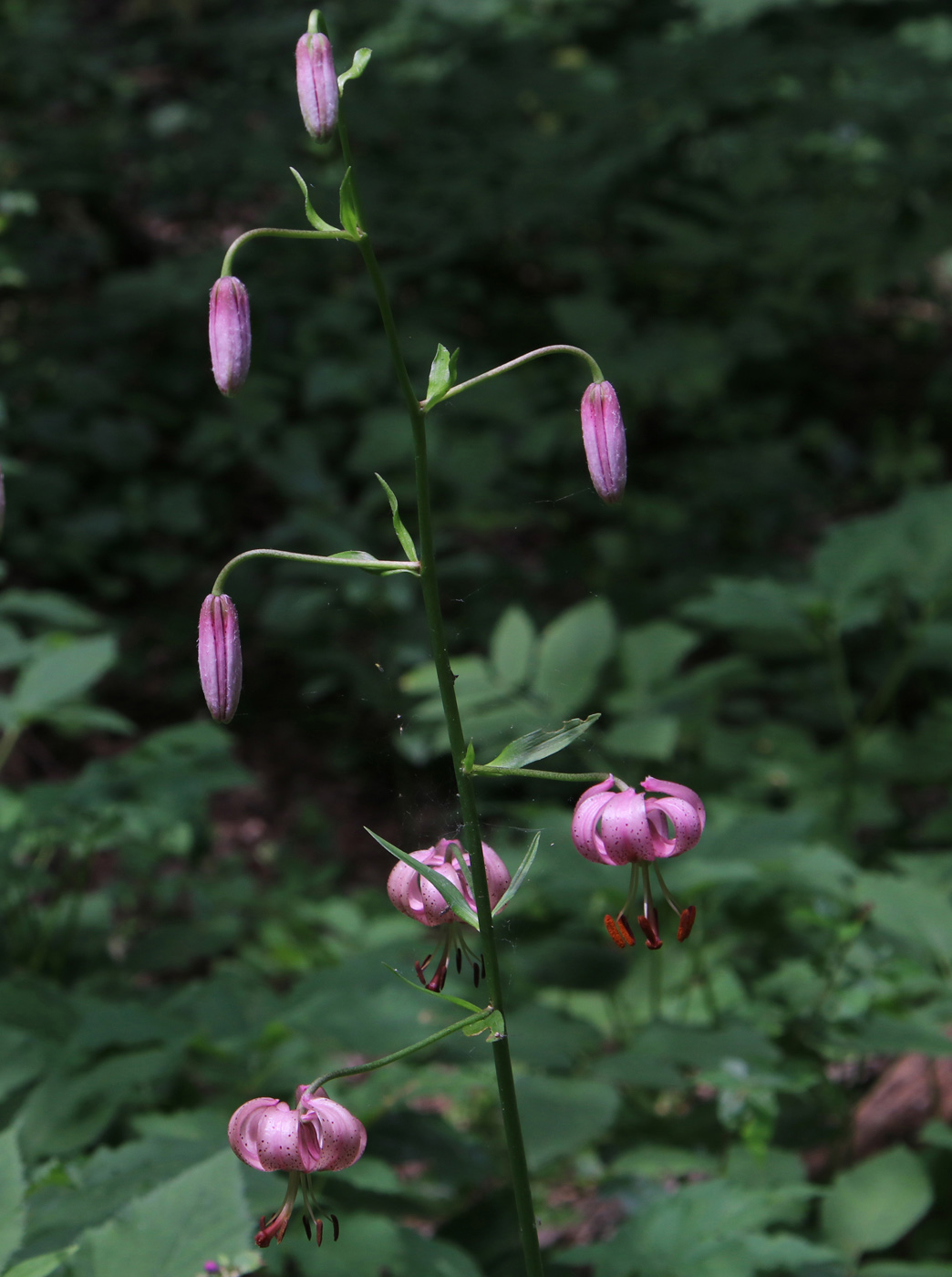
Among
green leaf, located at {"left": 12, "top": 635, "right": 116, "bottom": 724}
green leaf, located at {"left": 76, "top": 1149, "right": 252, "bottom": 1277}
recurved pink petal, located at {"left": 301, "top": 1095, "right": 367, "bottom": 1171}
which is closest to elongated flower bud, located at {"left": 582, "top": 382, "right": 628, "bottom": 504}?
recurved pink petal, located at {"left": 301, "top": 1095, "right": 367, "bottom": 1171}

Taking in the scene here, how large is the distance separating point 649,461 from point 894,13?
2328mm

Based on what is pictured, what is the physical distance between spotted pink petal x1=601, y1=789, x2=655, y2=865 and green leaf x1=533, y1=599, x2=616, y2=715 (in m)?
1.56

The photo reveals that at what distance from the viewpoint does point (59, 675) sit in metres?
2.22

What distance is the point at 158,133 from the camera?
532 cm

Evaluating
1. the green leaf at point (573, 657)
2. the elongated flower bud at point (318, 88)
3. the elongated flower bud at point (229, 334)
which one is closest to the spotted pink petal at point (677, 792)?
the elongated flower bud at point (229, 334)

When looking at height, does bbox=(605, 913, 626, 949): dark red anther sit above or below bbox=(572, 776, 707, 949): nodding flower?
below

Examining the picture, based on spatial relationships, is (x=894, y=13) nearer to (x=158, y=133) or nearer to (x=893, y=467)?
(x=893, y=467)

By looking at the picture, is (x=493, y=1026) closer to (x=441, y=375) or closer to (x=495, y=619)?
(x=441, y=375)

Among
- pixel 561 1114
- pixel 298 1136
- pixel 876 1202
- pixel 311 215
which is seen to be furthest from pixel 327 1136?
pixel 876 1202

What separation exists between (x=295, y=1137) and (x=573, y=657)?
1751mm

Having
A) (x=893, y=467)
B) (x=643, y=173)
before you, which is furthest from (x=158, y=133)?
(x=893, y=467)

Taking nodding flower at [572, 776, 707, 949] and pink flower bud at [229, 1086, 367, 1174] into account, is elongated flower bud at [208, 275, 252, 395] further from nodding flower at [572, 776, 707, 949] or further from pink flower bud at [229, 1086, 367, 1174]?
pink flower bud at [229, 1086, 367, 1174]

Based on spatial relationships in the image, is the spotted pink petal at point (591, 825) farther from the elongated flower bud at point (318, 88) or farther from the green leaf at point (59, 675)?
the green leaf at point (59, 675)

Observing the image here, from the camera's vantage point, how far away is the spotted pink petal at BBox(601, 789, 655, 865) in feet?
2.70
